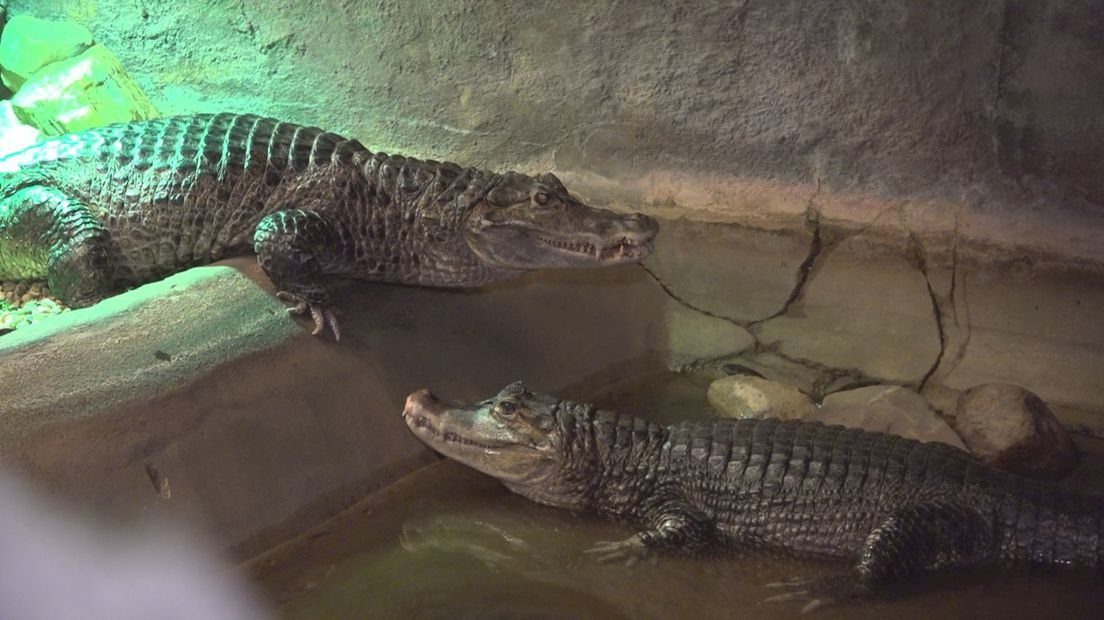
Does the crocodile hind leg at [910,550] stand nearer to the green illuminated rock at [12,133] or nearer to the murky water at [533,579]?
the murky water at [533,579]

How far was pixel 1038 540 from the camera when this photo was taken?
3.21 m

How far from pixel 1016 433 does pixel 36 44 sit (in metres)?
5.07

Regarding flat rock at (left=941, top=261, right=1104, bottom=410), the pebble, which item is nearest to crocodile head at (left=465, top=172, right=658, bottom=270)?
flat rock at (left=941, top=261, right=1104, bottom=410)

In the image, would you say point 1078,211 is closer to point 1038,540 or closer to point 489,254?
point 1038,540

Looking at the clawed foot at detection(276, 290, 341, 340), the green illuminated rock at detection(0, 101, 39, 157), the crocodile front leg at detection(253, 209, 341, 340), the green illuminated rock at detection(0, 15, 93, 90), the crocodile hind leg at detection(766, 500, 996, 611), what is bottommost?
the crocodile hind leg at detection(766, 500, 996, 611)

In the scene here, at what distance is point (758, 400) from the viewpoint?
412cm

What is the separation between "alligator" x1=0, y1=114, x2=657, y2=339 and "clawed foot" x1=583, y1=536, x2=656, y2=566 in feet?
3.45

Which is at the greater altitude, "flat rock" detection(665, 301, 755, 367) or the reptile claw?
"flat rock" detection(665, 301, 755, 367)

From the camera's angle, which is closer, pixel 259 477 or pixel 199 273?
pixel 259 477

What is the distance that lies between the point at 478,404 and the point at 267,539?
902mm

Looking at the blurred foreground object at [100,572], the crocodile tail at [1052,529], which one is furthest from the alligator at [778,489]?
the blurred foreground object at [100,572]

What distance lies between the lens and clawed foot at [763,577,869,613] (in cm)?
306

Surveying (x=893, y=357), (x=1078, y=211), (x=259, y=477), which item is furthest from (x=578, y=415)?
(x=1078, y=211)

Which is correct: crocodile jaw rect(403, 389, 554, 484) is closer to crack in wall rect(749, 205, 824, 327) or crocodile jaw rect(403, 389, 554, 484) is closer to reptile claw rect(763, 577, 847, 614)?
reptile claw rect(763, 577, 847, 614)
